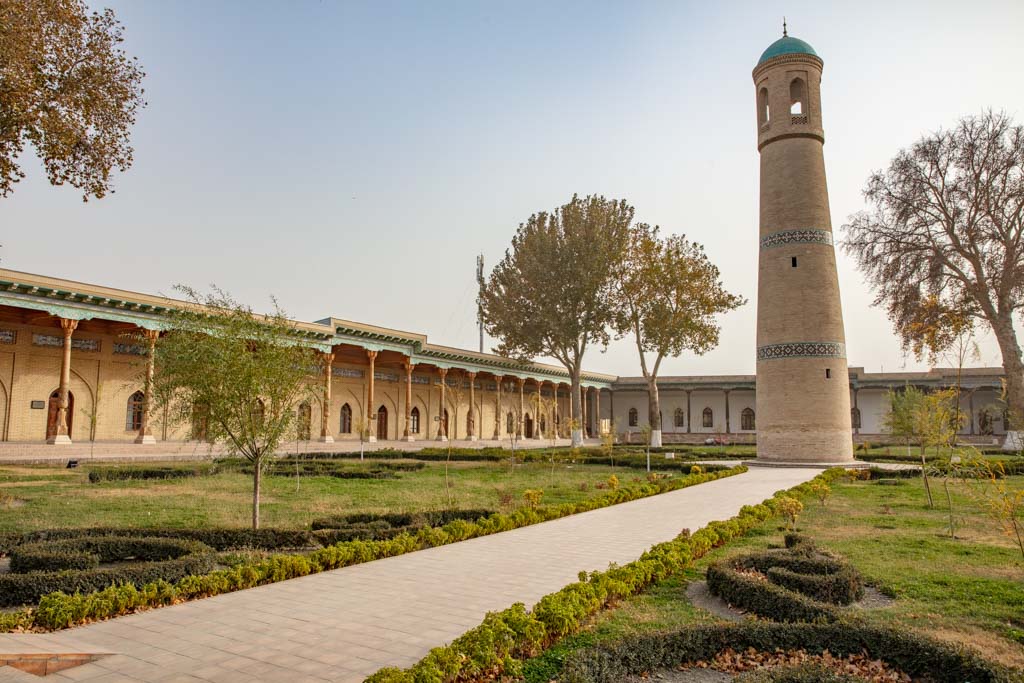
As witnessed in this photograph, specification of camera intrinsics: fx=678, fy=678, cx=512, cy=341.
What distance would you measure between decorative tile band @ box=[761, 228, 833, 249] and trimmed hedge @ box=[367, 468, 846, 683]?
1685cm

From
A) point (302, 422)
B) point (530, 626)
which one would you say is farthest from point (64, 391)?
point (530, 626)

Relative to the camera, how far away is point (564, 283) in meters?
29.6

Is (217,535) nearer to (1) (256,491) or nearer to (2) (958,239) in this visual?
(1) (256,491)

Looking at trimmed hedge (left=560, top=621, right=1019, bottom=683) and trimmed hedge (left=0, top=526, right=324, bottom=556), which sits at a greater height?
trimmed hedge (left=0, top=526, right=324, bottom=556)

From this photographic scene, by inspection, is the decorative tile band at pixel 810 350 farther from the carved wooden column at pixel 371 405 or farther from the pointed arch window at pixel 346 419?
the pointed arch window at pixel 346 419

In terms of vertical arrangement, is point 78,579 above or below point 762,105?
below

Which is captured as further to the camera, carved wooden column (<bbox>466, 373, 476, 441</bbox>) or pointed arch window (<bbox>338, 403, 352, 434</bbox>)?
carved wooden column (<bbox>466, 373, 476, 441</bbox>)

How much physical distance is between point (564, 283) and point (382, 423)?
43.0 ft

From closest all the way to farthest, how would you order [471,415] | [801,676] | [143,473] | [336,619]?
[801,676] < [336,619] < [143,473] < [471,415]

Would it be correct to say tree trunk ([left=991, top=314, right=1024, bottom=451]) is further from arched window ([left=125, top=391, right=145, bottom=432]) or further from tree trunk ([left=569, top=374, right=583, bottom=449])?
arched window ([left=125, top=391, right=145, bottom=432])

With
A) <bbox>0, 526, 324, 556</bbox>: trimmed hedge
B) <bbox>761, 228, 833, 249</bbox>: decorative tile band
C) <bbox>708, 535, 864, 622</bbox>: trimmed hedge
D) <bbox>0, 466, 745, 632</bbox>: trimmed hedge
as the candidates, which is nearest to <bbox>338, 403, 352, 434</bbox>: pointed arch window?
<bbox>761, 228, 833, 249</bbox>: decorative tile band

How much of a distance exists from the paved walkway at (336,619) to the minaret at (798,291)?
15.1 m

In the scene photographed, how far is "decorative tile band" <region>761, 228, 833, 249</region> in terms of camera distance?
68.8 feet

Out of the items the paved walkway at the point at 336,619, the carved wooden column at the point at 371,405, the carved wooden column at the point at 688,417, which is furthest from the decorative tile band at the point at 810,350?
the carved wooden column at the point at 688,417
